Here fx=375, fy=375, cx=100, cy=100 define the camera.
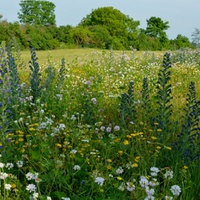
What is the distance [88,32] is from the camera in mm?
37594

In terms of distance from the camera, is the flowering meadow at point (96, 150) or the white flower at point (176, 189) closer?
the white flower at point (176, 189)

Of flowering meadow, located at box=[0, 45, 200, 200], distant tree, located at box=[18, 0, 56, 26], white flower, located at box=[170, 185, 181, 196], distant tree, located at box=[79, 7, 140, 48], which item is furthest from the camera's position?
distant tree, located at box=[18, 0, 56, 26]

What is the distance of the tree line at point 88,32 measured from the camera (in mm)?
32500

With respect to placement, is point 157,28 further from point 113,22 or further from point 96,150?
point 96,150

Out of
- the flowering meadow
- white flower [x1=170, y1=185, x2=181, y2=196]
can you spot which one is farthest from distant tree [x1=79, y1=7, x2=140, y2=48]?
white flower [x1=170, y1=185, x2=181, y2=196]

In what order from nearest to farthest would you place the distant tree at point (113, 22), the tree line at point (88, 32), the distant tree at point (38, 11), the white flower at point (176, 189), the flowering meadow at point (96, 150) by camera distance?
the white flower at point (176, 189)
the flowering meadow at point (96, 150)
the tree line at point (88, 32)
the distant tree at point (113, 22)
the distant tree at point (38, 11)

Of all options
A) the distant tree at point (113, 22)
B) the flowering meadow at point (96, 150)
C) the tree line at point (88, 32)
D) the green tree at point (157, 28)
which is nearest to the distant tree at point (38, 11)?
the tree line at point (88, 32)

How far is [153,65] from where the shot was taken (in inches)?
451

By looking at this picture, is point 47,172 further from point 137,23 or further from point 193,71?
point 137,23

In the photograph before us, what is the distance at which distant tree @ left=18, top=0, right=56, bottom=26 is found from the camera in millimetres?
61497

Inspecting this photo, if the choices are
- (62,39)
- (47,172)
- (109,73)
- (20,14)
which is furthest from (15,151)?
(20,14)

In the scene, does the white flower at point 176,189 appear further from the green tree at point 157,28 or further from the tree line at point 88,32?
the green tree at point 157,28

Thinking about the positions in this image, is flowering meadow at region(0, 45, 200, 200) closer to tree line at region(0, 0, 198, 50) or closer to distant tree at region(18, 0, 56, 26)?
tree line at region(0, 0, 198, 50)

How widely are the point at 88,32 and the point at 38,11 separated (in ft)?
87.5
